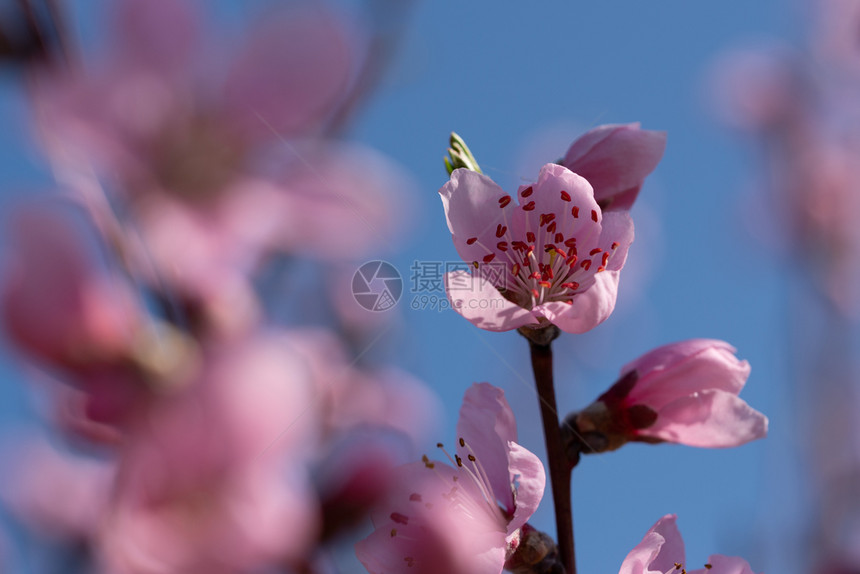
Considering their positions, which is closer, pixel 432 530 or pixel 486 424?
pixel 432 530

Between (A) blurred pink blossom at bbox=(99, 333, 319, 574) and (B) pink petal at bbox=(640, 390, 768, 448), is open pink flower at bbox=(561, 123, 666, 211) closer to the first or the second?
(B) pink petal at bbox=(640, 390, 768, 448)

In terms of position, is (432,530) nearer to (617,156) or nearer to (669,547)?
(669,547)

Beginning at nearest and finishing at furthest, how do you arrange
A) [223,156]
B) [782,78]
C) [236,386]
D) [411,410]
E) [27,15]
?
[236,386]
[27,15]
[223,156]
[411,410]
[782,78]

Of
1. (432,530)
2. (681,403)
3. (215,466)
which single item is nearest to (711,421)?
(681,403)

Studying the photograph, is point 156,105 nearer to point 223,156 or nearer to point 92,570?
point 223,156

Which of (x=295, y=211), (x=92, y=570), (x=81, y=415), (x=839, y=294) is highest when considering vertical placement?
(x=839, y=294)

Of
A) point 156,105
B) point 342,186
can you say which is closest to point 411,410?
point 342,186
